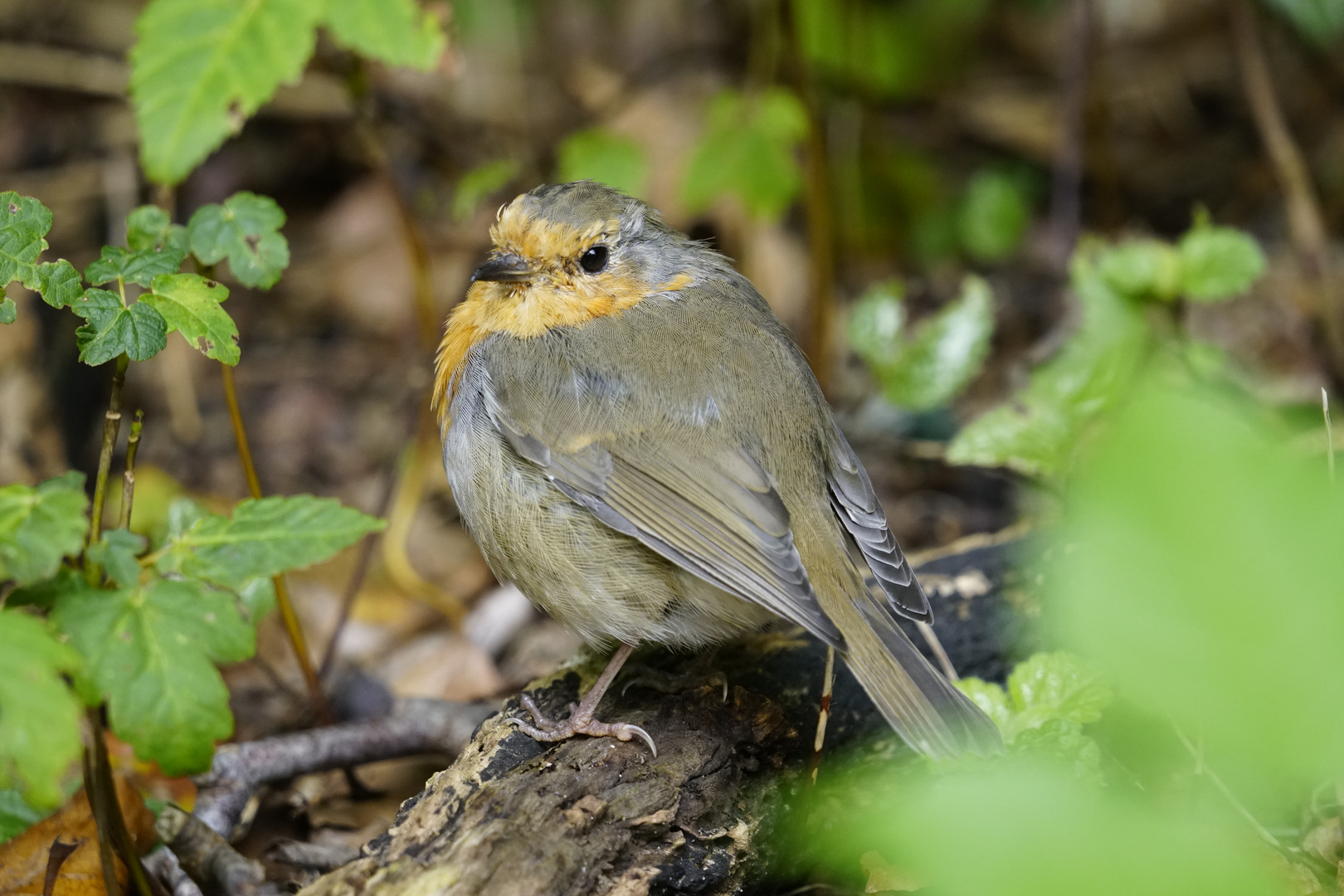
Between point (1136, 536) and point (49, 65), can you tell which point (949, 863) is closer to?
point (1136, 536)

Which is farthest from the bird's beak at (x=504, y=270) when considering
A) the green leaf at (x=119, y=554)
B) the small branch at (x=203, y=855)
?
the small branch at (x=203, y=855)

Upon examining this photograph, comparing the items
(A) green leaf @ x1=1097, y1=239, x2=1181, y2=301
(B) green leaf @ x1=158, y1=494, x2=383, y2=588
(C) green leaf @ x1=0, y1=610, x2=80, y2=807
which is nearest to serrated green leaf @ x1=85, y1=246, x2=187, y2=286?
(B) green leaf @ x1=158, y1=494, x2=383, y2=588

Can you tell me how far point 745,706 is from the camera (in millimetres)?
2580

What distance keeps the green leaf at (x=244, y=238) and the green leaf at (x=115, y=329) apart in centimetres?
31

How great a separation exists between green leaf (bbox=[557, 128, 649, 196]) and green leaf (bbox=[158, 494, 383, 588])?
2197mm

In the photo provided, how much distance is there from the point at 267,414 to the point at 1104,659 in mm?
4651

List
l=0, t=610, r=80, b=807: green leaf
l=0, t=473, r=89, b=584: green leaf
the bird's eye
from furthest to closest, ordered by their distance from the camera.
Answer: the bird's eye
l=0, t=473, r=89, b=584: green leaf
l=0, t=610, r=80, b=807: green leaf

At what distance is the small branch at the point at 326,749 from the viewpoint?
2.75m

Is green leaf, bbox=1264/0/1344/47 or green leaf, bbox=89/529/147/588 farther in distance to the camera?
green leaf, bbox=1264/0/1344/47

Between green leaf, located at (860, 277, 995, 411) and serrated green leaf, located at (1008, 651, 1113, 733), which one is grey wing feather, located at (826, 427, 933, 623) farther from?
green leaf, located at (860, 277, 995, 411)

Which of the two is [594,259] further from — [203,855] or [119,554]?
[203,855]

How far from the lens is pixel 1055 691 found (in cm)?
244

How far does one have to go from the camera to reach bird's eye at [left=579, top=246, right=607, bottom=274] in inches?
119

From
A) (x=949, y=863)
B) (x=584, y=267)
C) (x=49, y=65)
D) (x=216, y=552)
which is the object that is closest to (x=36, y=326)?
(x=49, y=65)
